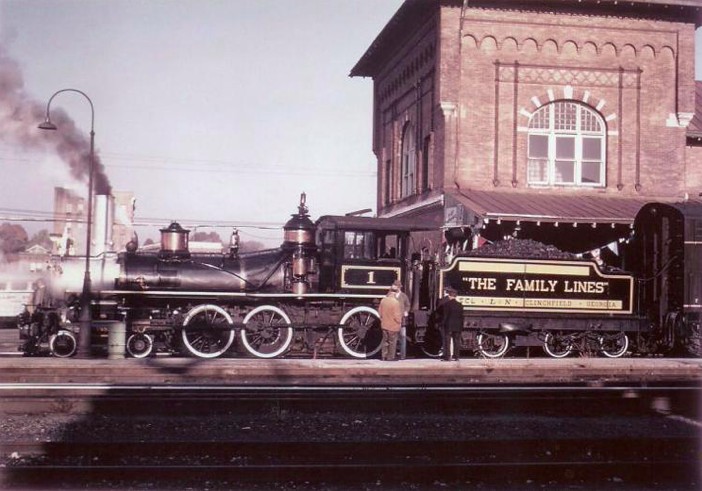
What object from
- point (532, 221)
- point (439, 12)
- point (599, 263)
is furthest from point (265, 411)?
point (439, 12)

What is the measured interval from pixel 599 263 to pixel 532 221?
146 inches

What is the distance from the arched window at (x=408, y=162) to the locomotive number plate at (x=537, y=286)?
9969 mm

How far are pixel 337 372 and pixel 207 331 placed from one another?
145 inches

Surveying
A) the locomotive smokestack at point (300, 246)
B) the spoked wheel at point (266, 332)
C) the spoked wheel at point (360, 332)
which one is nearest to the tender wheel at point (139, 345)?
the spoked wheel at point (266, 332)

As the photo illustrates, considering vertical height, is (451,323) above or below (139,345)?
above

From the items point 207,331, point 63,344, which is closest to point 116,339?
point 63,344

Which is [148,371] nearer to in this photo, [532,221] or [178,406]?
[178,406]

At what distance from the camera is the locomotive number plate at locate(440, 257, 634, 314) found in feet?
58.2

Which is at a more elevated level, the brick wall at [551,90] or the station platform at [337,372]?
the brick wall at [551,90]

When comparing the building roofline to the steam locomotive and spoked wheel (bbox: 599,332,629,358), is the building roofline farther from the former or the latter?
spoked wheel (bbox: 599,332,629,358)

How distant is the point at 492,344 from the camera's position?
59.6 feet

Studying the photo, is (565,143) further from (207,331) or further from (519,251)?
(207,331)

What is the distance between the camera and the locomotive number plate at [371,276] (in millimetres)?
17438

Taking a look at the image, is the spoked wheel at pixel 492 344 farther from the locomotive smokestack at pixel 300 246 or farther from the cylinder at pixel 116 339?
the cylinder at pixel 116 339
